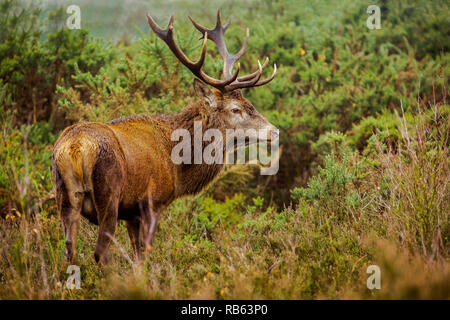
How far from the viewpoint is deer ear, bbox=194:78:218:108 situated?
568 centimetres

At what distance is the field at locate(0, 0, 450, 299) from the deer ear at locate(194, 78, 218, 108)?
57.8 inches

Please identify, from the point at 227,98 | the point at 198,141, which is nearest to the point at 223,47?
the point at 227,98

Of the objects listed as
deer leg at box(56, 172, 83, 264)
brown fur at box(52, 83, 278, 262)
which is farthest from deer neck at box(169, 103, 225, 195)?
deer leg at box(56, 172, 83, 264)

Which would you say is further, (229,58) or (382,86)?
(382,86)

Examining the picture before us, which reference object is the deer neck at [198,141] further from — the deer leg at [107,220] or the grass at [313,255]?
the deer leg at [107,220]

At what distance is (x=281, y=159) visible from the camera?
29.3 feet

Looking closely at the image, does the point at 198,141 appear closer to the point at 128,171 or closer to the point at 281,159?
the point at 128,171

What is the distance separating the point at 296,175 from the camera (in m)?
8.78

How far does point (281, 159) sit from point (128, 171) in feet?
16.2

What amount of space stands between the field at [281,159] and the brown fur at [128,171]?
30 centimetres

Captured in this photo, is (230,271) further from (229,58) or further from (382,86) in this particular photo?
(382,86)

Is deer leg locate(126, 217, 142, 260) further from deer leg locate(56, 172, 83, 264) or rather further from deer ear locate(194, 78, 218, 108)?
deer ear locate(194, 78, 218, 108)

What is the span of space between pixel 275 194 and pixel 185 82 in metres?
2.63
